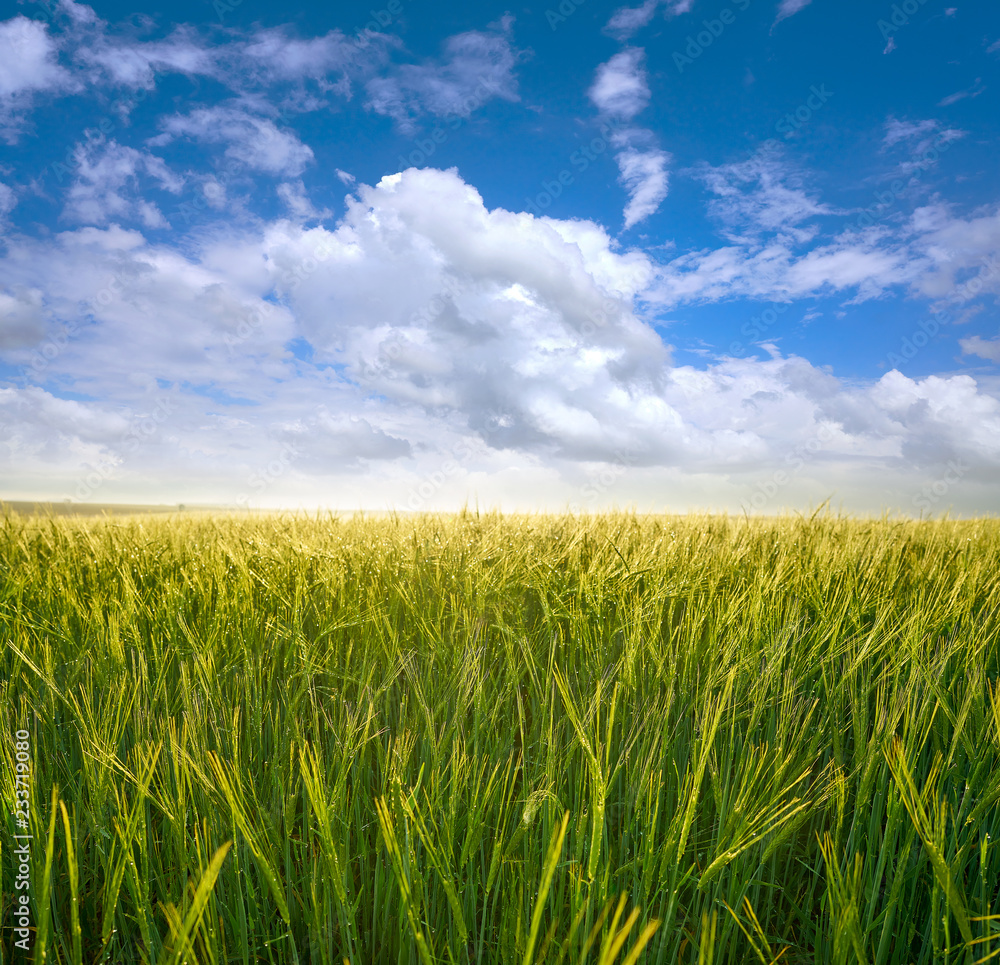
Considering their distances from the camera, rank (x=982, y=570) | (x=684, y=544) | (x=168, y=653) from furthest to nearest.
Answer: (x=684, y=544), (x=982, y=570), (x=168, y=653)

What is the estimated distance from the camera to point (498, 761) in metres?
1.31

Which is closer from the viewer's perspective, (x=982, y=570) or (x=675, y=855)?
(x=675, y=855)

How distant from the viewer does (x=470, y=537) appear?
381 centimetres

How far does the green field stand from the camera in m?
1.04

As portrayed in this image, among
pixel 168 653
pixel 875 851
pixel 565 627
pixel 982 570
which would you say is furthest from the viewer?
pixel 982 570

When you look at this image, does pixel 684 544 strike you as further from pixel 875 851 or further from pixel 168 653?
pixel 168 653

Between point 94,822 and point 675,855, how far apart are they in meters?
1.17

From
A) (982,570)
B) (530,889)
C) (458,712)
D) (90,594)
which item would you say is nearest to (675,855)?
(530,889)

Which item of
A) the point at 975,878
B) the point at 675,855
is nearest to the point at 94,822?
the point at 675,855

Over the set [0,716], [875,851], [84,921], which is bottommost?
[84,921]

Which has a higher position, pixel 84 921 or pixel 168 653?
pixel 168 653

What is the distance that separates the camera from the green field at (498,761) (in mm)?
1044

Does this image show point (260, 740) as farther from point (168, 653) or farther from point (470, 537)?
point (470, 537)

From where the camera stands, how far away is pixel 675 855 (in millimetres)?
1018
